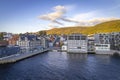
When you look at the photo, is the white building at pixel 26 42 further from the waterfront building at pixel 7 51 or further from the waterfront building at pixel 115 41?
the waterfront building at pixel 115 41

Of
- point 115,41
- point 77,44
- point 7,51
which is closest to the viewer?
point 7,51

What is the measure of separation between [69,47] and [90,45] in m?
13.1

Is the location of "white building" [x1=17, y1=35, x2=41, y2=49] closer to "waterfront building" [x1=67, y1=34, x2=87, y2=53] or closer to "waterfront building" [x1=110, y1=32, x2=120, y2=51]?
"waterfront building" [x1=67, y1=34, x2=87, y2=53]

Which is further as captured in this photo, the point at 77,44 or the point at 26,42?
the point at 77,44

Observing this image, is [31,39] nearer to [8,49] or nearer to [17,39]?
[17,39]

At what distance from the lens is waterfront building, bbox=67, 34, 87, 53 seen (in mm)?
89688

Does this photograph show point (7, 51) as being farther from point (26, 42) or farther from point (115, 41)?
point (115, 41)

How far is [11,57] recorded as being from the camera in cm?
5800

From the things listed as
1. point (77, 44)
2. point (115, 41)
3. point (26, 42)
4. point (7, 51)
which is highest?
point (26, 42)

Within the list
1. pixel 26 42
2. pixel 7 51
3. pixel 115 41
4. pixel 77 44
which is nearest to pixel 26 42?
pixel 26 42

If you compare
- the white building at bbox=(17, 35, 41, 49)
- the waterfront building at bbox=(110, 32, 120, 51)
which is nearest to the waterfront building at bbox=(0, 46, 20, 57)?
the white building at bbox=(17, 35, 41, 49)

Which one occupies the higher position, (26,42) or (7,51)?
(26,42)

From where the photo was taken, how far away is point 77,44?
90.8 m

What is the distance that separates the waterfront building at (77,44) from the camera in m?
89.7
